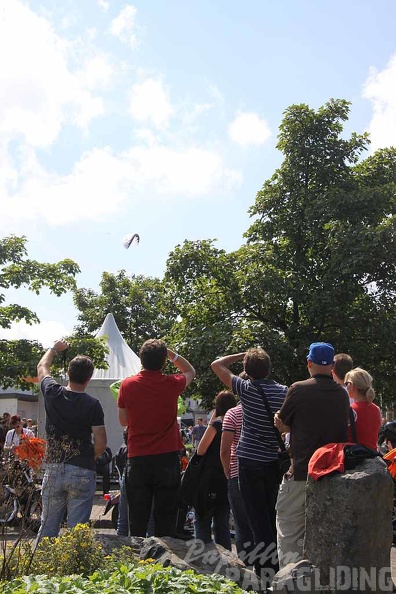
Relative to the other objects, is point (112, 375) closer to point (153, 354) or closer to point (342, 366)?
point (342, 366)

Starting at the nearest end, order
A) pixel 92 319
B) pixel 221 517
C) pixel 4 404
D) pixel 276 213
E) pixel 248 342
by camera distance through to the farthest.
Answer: pixel 221 517, pixel 248 342, pixel 276 213, pixel 4 404, pixel 92 319

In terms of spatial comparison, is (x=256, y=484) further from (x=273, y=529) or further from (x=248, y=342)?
(x=248, y=342)

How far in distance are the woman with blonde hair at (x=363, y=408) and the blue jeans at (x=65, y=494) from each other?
82.1 inches

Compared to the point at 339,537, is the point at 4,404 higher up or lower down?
higher up

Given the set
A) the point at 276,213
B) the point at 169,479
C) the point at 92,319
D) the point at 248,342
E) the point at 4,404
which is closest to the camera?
the point at 169,479

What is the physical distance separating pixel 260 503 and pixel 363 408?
3.57ft

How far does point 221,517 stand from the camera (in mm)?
8078

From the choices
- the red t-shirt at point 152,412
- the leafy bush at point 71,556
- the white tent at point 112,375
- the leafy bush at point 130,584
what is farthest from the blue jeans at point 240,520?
the white tent at point 112,375

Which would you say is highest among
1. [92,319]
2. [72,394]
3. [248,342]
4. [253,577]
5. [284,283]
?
[92,319]

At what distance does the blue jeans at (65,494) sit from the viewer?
6.12 meters

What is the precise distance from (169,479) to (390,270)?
19822 millimetres

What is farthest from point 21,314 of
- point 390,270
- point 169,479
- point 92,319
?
point 92,319

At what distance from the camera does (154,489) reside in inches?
249

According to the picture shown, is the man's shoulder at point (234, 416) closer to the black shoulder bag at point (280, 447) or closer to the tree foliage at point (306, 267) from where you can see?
the black shoulder bag at point (280, 447)
